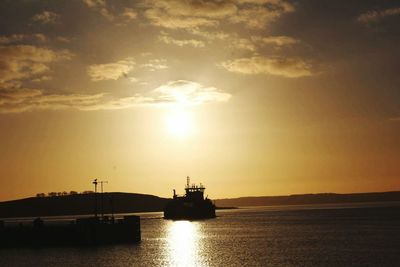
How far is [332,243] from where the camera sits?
97438 millimetres

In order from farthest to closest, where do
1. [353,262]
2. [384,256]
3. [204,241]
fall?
[204,241]
[384,256]
[353,262]

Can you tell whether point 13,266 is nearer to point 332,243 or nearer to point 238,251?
point 238,251

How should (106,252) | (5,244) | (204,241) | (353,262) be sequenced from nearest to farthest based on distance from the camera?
(353,262) < (106,252) < (5,244) < (204,241)

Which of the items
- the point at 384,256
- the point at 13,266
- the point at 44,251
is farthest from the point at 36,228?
the point at 384,256

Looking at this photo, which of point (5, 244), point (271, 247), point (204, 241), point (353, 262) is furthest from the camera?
point (204, 241)

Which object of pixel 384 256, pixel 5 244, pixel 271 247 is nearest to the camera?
pixel 384 256

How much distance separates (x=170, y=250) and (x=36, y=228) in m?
26.1

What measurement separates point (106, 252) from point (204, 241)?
28.7 metres

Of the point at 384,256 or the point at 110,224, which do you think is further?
the point at 110,224

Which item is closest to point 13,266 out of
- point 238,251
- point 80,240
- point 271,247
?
point 80,240

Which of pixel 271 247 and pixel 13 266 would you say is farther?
pixel 271 247

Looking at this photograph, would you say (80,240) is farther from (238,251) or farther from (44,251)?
(238,251)

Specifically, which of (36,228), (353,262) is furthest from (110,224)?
(353,262)

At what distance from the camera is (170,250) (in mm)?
93875
